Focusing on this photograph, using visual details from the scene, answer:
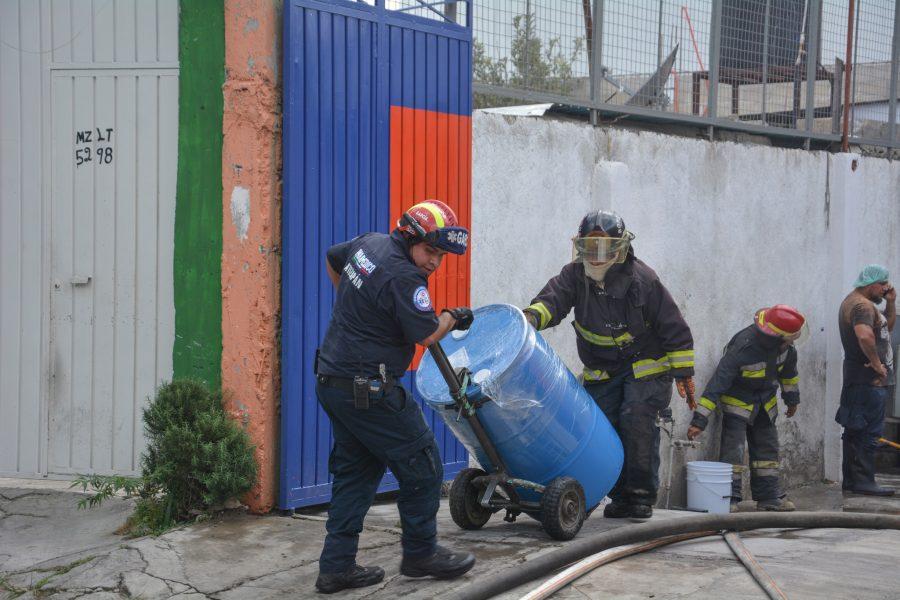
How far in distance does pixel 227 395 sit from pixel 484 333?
1479 mm

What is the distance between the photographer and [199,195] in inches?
235

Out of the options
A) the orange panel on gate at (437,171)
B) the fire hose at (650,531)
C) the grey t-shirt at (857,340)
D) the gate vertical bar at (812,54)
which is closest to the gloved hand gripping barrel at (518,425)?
the fire hose at (650,531)

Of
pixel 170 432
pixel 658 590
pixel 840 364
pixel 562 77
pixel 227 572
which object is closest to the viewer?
pixel 658 590

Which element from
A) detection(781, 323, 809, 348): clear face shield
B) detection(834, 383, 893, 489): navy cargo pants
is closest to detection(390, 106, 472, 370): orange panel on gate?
detection(781, 323, 809, 348): clear face shield

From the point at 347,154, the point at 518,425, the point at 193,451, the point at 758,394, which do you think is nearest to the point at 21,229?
the point at 193,451

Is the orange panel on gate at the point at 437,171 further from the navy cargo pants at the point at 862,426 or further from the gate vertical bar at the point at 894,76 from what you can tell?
the gate vertical bar at the point at 894,76

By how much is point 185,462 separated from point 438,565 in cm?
167

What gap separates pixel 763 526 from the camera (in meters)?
5.73

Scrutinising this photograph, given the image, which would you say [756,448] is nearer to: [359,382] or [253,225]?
[253,225]

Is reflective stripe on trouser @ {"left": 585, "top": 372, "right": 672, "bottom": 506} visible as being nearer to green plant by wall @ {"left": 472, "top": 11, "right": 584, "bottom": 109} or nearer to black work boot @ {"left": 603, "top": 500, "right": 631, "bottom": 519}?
black work boot @ {"left": 603, "top": 500, "right": 631, "bottom": 519}

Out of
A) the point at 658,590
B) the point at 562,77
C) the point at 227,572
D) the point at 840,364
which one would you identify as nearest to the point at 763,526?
the point at 658,590

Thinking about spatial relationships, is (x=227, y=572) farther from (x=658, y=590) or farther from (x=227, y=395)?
(x=658, y=590)

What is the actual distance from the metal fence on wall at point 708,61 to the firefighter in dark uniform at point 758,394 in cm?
209

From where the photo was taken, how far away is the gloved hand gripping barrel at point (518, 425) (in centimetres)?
514
